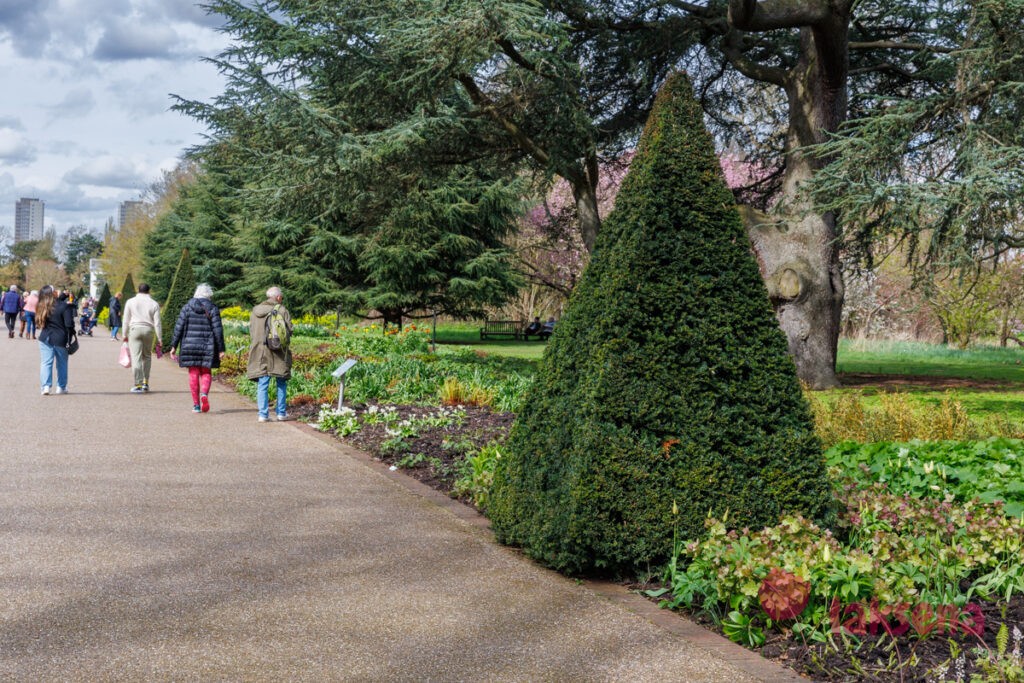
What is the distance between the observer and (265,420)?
35.1ft

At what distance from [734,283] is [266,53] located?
35.7ft

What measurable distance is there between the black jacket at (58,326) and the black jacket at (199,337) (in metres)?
2.25

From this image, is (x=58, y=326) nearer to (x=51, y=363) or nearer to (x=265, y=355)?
(x=51, y=363)

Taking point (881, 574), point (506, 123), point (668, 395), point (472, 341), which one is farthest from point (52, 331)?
point (472, 341)

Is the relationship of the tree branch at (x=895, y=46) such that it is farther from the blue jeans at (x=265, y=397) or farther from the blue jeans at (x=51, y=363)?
the blue jeans at (x=51, y=363)

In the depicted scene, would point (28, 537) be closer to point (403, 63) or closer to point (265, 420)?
point (265, 420)

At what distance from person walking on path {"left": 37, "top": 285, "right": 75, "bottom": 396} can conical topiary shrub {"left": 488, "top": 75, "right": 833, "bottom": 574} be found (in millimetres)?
9784

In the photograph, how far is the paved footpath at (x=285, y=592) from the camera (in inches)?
140

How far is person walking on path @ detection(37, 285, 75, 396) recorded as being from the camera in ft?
41.1

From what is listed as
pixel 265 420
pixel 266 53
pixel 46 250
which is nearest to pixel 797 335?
pixel 265 420

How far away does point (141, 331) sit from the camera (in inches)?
528

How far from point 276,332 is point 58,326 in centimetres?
396

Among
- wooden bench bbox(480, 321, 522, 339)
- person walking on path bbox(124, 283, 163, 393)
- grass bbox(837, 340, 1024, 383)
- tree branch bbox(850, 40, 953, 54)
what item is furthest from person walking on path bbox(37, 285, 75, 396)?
wooden bench bbox(480, 321, 522, 339)

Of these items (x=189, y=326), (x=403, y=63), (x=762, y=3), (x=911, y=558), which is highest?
(x=762, y=3)
